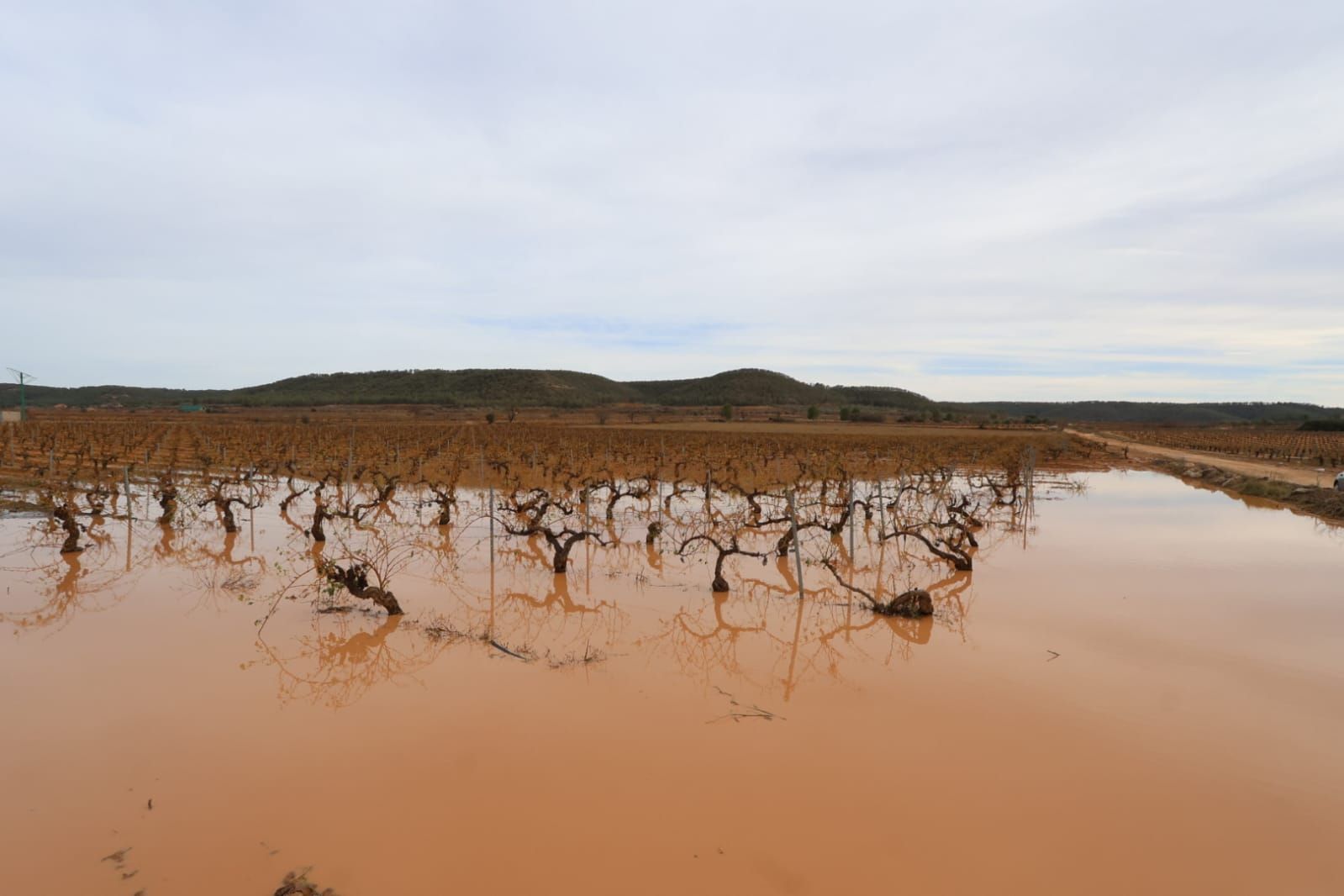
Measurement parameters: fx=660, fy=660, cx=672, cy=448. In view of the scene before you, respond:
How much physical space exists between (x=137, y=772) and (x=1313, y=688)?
11659mm

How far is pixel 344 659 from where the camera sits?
25.1 feet

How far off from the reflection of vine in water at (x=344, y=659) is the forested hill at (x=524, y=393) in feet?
308

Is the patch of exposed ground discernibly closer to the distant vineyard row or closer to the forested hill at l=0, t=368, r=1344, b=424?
the distant vineyard row

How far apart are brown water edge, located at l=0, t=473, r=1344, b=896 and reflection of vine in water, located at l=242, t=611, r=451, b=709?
46 mm

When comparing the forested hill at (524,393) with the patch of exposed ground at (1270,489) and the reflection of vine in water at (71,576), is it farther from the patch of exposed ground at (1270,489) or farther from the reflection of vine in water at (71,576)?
the reflection of vine in water at (71,576)

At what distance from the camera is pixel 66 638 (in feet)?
26.2

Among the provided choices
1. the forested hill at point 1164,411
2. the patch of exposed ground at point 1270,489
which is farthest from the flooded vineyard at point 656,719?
the forested hill at point 1164,411

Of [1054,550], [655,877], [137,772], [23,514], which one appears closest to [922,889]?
[655,877]

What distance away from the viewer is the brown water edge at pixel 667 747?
4418 mm

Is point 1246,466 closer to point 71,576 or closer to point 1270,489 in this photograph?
point 1270,489

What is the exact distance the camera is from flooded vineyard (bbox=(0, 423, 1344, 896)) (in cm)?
446

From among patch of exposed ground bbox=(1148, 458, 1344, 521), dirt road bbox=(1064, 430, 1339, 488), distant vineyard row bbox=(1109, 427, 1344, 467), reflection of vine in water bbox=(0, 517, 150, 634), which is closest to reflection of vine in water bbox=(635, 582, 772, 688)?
reflection of vine in water bbox=(0, 517, 150, 634)

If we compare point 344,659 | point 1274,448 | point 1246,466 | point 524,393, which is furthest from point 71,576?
point 524,393

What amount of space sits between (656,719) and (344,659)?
153 inches
